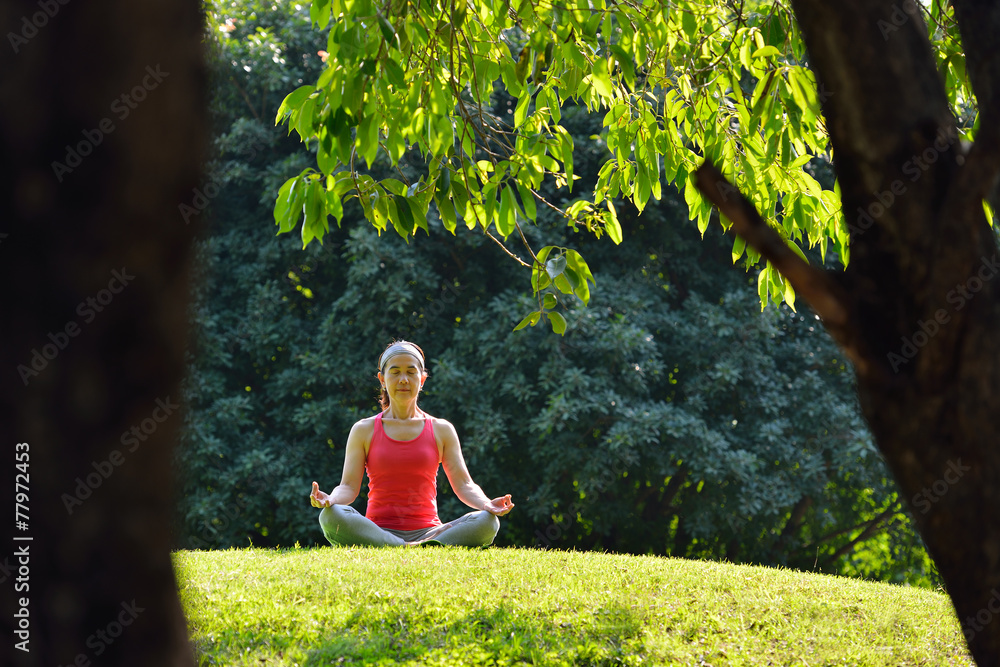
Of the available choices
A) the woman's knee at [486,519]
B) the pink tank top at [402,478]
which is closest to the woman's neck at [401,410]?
the pink tank top at [402,478]

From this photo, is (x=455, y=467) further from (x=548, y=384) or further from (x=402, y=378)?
(x=548, y=384)

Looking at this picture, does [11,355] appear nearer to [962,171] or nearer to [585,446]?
[962,171]

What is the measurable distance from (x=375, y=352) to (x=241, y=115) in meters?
4.96

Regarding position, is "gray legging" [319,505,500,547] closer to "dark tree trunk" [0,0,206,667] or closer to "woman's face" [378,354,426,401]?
"woman's face" [378,354,426,401]

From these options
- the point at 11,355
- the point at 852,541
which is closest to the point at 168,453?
the point at 11,355

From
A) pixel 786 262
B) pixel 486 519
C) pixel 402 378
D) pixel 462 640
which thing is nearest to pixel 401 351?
pixel 402 378

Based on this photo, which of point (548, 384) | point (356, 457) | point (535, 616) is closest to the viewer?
point (535, 616)

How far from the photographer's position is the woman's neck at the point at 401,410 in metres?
8.09

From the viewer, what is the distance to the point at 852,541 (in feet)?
45.8

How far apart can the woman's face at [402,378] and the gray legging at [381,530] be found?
114 cm

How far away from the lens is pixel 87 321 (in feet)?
3.98

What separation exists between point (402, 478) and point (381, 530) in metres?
0.56

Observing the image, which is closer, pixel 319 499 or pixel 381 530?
pixel 319 499

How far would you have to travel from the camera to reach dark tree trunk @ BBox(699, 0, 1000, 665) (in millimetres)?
1760
